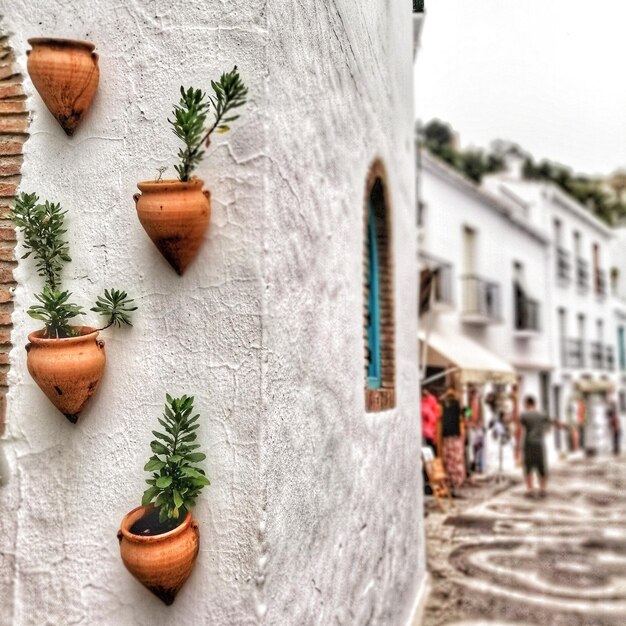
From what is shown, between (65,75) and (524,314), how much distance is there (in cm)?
1802

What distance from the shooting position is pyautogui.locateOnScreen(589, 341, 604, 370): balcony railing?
81.5 ft

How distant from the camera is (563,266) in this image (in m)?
22.7

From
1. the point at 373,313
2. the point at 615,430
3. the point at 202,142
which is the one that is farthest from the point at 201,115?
the point at 615,430

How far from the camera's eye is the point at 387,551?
4.28 metres

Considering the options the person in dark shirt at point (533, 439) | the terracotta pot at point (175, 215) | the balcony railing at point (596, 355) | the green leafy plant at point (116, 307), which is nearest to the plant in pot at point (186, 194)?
the terracotta pot at point (175, 215)

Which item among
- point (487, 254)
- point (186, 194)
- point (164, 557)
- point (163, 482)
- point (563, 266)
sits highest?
point (563, 266)

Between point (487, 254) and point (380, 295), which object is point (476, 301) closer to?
point (487, 254)

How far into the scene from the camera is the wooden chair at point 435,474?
8.77 m

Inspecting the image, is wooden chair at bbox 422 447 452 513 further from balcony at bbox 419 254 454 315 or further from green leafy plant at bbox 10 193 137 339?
green leafy plant at bbox 10 193 137 339

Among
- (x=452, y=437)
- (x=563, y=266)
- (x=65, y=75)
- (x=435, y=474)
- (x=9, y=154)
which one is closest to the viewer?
(x=65, y=75)

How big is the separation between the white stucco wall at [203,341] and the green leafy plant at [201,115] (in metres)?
0.08

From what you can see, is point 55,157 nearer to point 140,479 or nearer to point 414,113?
point 140,479

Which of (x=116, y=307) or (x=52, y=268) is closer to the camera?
(x=116, y=307)

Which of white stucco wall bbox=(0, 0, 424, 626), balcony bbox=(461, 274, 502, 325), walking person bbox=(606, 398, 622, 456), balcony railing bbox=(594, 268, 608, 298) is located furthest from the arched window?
balcony railing bbox=(594, 268, 608, 298)
